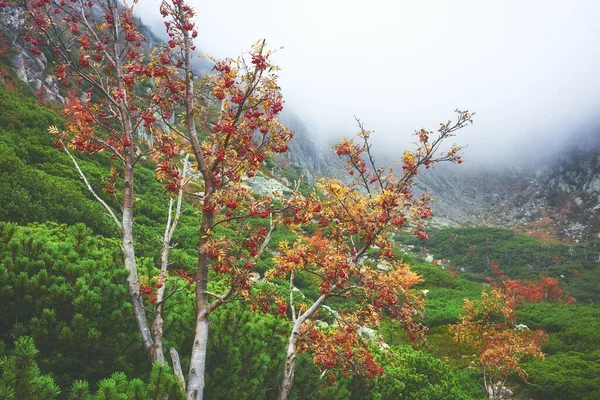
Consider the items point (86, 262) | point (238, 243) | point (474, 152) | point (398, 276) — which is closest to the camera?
point (86, 262)

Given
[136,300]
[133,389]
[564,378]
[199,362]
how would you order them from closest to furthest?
[133,389]
[199,362]
[136,300]
[564,378]

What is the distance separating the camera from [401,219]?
242 inches

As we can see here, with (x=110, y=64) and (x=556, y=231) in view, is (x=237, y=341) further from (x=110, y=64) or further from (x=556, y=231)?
(x=556, y=231)

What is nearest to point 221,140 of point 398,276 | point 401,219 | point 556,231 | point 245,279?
point 245,279

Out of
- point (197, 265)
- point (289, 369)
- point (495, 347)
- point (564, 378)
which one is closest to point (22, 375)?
point (197, 265)

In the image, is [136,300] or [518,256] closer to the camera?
[136,300]

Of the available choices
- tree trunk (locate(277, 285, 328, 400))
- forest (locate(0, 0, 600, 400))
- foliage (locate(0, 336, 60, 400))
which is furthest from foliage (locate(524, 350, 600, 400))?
foliage (locate(0, 336, 60, 400))

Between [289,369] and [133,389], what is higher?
[133,389]

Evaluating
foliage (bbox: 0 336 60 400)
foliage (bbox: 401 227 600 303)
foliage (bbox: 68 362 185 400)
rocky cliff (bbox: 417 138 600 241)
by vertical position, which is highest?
rocky cliff (bbox: 417 138 600 241)

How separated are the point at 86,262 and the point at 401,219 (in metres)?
4.83

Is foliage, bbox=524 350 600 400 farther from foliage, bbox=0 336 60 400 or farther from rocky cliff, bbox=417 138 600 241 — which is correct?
rocky cliff, bbox=417 138 600 241

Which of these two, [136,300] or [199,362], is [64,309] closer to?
[136,300]

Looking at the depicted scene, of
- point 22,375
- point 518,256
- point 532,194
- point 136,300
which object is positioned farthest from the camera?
point 532,194

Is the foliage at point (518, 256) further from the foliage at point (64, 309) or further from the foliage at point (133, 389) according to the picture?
the foliage at point (64, 309)
